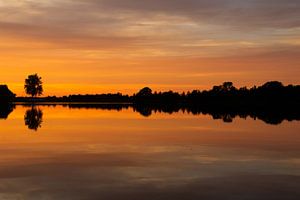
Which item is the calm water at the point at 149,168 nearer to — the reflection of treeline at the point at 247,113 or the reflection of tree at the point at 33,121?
the reflection of tree at the point at 33,121

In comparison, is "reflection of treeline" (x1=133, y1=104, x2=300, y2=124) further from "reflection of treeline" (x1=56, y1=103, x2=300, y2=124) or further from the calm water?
the calm water

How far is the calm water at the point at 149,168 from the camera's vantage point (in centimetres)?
1388

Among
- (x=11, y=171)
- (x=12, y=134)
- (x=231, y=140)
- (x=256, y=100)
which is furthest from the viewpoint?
(x=256, y=100)

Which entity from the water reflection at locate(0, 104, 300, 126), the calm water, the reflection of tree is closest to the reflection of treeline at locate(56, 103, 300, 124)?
the water reflection at locate(0, 104, 300, 126)

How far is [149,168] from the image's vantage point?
18.0m

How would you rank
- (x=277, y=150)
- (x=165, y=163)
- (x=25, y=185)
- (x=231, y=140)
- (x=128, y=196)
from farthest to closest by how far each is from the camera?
(x=231, y=140), (x=277, y=150), (x=165, y=163), (x=25, y=185), (x=128, y=196)

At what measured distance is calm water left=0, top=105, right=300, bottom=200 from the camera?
13875 millimetres

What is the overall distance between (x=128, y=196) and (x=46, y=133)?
70.0ft

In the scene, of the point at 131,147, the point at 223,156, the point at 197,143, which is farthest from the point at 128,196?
the point at 197,143

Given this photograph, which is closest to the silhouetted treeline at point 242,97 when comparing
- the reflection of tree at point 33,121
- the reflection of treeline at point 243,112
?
the reflection of treeline at point 243,112

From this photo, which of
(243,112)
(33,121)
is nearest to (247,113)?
(243,112)

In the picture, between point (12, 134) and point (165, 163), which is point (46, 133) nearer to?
point (12, 134)

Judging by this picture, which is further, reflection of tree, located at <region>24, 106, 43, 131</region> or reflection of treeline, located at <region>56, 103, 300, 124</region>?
reflection of treeline, located at <region>56, 103, 300, 124</region>

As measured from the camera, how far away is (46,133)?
33.5 metres
